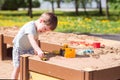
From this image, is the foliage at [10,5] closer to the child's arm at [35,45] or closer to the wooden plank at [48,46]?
the wooden plank at [48,46]

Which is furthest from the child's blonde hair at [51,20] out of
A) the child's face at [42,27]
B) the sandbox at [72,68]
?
the sandbox at [72,68]

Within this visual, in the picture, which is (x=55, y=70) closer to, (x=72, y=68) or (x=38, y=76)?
(x=72, y=68)

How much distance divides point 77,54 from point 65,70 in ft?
3.43

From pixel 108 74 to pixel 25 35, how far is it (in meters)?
1.32

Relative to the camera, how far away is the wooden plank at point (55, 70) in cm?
419

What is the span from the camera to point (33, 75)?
477 cm

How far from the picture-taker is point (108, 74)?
4336 mm

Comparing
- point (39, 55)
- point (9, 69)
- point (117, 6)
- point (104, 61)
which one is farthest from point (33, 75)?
point (117, 6)

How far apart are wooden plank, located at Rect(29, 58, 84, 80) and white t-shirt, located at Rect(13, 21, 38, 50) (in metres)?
0.39

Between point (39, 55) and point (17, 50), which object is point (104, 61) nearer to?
point (39, 55)

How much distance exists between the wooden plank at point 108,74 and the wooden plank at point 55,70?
18cm

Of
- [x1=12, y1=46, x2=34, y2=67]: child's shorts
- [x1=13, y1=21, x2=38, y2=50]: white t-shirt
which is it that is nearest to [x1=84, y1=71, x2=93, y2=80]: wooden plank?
[x1=13, y1=21, x2=38, y2=50]: white t-shirt

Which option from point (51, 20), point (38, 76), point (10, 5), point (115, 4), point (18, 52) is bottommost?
point (38, 76)

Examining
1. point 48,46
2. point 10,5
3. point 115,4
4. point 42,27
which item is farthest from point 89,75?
point 10,5
